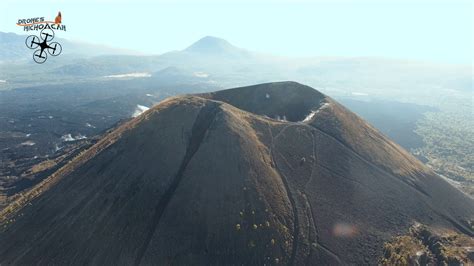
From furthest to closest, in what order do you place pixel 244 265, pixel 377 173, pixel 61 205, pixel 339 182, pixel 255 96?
pixel 255 96, pixel 377 173, pixel 339 182, pixel 61 205, pixel 244 265

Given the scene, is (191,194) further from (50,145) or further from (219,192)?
(50,145)

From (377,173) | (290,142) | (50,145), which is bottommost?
(50,145)

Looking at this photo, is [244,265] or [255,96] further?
[255,96]

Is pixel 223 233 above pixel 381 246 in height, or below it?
above

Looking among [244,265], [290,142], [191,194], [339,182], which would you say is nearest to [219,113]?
[290,142]

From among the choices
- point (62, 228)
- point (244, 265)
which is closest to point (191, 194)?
point (244, 265)

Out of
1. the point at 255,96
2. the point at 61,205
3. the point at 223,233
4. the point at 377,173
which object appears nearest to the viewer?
the point at 223,233
